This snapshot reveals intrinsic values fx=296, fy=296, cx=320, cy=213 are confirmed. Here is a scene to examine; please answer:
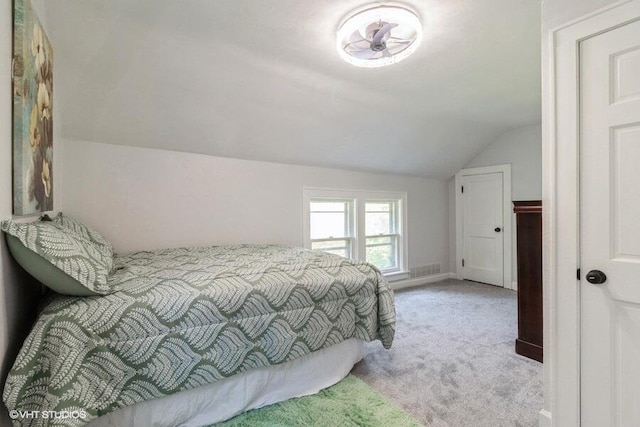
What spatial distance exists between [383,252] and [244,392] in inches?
122

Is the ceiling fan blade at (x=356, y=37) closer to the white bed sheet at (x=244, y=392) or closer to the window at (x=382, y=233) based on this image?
the white bed sheet at (x=244, y=392)

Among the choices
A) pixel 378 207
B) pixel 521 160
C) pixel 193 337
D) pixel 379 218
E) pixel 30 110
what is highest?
pixel 521 160

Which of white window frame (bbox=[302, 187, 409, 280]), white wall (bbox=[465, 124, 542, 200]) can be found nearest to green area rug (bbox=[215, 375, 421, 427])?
white window frame (bbox=[302, 187, 409, 280])

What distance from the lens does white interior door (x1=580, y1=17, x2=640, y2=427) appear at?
3.92ft

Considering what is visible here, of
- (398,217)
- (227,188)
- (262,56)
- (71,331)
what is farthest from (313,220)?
(71,331)

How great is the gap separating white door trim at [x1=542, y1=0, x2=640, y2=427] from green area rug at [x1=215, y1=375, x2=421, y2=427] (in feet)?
2.38

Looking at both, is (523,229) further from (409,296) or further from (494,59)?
(409,296)

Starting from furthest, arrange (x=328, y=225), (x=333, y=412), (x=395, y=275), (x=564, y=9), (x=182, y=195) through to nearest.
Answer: (x=395, y=275), (x=328, y=225), (x=182, y=195), (x=333, y=412), (x=564, y=9)

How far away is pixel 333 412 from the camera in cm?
162

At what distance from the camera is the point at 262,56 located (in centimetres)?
213

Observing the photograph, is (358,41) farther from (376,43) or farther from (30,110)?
(30,110)

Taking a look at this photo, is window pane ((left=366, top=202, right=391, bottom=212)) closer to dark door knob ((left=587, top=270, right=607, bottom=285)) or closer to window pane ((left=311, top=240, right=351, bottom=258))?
window pane ((left=311, top=240, right=351, bottom=258))

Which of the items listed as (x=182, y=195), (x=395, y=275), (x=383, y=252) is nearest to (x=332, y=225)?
(x=383, y=252)

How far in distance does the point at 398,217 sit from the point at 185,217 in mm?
2967
